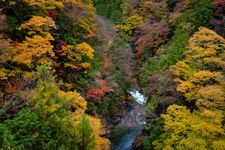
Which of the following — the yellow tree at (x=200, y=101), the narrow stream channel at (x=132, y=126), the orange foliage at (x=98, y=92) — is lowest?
the narrow stream channel at (x=132, y=126)

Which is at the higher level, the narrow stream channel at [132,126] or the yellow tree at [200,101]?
the yellow tree at [200,101]

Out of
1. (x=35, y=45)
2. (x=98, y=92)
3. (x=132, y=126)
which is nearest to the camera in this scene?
(x=35, y=45)

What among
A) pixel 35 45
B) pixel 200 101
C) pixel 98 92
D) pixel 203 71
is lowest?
pixel 98 92

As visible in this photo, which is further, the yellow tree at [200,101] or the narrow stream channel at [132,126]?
the narrow stream channel at [132,126]

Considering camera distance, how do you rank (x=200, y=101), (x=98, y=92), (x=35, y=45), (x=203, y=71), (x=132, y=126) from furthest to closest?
(x=132, y=126)
(x=98, y=92)
(x=203, y=71)
(x=200, y=101)
(x=35, y=45)

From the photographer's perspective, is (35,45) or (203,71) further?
(203,71)

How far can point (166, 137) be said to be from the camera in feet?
91.2

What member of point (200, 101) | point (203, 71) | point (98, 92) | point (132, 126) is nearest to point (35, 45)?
point (98, 92)

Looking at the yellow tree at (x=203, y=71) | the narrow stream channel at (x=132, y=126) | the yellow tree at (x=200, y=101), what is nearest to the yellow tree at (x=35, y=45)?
the yellow tree at (x=200, y=101)

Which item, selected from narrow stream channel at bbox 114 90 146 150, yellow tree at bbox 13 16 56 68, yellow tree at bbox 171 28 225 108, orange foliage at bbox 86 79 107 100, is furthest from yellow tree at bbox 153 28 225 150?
yellow tree at bbox 13 16 56 68

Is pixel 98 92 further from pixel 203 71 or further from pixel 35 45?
pixel 203 71

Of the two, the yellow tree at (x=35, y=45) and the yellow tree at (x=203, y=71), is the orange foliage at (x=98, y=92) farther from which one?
the yellow tree at (x=203, y=71)

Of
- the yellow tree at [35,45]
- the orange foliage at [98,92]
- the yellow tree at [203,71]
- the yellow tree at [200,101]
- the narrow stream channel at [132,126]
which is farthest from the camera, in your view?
the narrow stream channel at [132,126]

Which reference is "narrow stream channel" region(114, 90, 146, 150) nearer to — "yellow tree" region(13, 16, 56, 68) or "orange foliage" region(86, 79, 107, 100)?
"orange foliage" region(86, 79, 107, 100)
